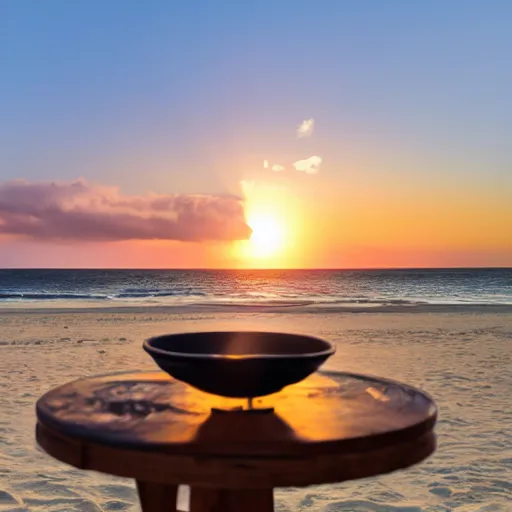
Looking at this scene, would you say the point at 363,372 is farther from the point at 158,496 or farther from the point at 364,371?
the point at 158,496

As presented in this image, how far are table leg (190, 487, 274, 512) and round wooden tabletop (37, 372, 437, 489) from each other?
0.25m

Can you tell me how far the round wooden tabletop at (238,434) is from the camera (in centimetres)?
133

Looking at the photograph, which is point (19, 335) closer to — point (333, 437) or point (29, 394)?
point (29, 394)

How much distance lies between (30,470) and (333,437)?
3339 mm

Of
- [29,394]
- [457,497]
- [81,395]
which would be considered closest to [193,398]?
[81,395]

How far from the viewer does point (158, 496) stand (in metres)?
1.87

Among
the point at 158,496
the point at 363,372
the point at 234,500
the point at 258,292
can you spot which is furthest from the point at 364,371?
the point at 258,292

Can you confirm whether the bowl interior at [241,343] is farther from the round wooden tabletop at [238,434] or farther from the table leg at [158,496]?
the table leg at [158,496]

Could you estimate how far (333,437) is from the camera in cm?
141

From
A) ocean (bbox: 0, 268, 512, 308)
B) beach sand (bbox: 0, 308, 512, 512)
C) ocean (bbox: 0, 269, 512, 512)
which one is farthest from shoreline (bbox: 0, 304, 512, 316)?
ocean (bbox: 0, 269, 512, 512)

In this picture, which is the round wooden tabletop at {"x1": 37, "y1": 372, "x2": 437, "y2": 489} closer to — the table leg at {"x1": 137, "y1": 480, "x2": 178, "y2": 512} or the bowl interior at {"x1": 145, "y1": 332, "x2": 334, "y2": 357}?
the bowl interior at {"x1": 145, "y1": 332, "x2": 334, "y2": 357}

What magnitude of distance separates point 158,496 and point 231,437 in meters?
0.63

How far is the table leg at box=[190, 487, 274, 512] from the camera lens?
167 cm

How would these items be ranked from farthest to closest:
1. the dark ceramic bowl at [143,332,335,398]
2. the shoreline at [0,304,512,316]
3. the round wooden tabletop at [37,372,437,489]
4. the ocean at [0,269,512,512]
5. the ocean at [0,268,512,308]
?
the ocean at [0,268,512,308], the shoreline at [0,304,512,316], the ocean at [0,269,512,512], the dark ceramic bowl at [143,332,335,398], the round wooden tabletop at [37,372,437,489]
